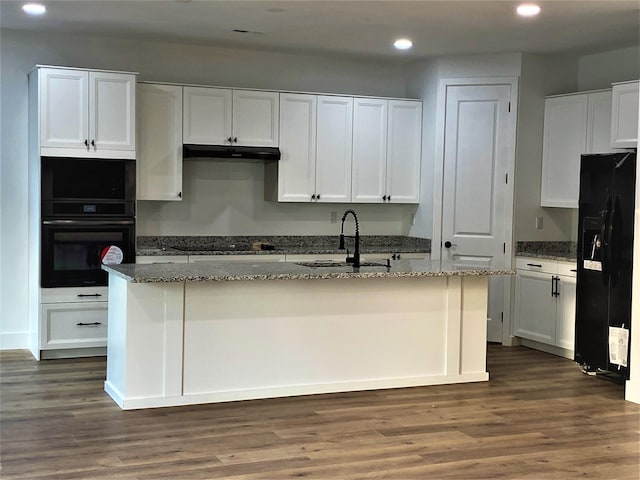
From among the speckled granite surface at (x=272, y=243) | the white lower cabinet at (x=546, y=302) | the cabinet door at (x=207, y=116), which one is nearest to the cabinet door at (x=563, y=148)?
the white lower cabinet at (x=546, y=302)

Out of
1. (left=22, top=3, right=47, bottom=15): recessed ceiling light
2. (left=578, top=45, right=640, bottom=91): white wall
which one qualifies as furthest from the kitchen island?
(left=578, top=45, right=640, bottom=91): white wall

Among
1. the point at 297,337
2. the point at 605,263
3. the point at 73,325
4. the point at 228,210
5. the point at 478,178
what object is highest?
the point at 478,178

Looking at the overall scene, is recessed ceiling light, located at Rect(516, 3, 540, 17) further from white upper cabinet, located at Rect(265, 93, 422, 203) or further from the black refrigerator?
white upper cabinet, located at Rect(265, 93, 422, 203)

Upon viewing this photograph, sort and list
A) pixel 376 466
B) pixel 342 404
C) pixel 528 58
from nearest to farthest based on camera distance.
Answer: pixel 376 466, pixel 342 404, pixel 528 58

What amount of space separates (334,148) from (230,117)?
1.02 metres

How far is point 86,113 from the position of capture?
621cm

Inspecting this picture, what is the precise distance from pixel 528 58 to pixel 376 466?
446cm

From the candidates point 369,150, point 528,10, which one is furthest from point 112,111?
point 528,10

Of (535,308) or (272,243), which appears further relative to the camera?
(272,243)

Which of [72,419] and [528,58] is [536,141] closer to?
[528,58]

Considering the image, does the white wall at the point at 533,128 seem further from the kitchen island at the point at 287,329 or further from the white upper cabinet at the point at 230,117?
the white upper cabinet at the point at 230,117

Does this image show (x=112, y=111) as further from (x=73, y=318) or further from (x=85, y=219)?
(x=73, y=318)

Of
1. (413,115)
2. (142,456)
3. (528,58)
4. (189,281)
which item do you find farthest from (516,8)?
(142,456)

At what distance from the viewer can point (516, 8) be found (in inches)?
211
